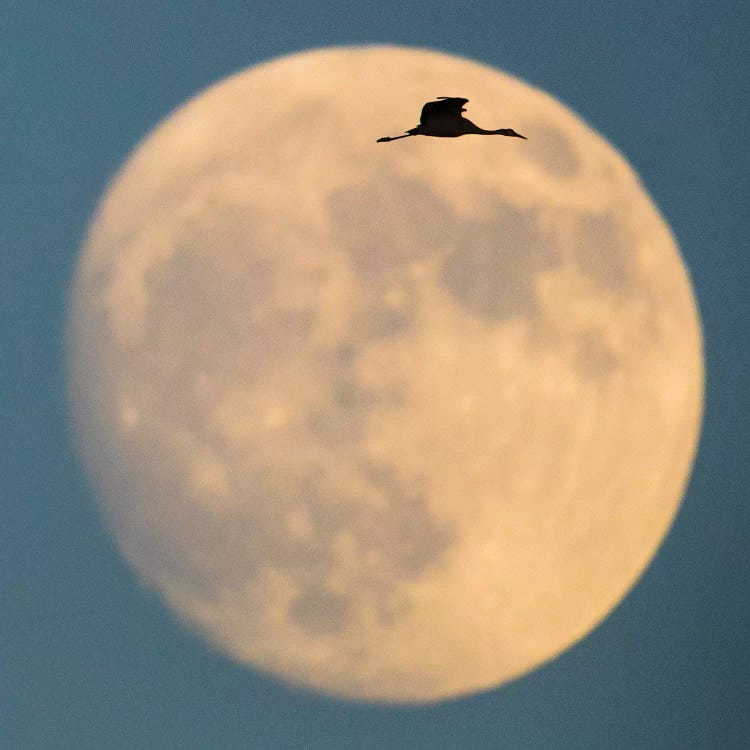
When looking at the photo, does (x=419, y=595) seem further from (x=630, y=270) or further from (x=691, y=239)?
(x=691, y=239)

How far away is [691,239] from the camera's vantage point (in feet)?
8.75

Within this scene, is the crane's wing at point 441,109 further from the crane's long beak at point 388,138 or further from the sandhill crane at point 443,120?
the crane's long beak at point 388,138

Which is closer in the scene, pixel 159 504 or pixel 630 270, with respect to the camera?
pixel 159 504

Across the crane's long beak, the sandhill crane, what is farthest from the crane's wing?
the crane's long beak

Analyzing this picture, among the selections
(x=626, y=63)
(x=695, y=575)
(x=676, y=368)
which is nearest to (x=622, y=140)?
(x=626, y=63)

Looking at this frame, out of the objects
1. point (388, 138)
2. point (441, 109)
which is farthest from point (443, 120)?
point (388, 138)

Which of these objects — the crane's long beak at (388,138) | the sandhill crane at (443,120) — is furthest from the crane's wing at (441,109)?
Answer: the crane's long beak at (388,138)

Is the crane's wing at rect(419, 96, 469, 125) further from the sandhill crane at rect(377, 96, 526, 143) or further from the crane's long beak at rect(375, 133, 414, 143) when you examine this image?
the crane's long beak at rect(375, 133, 414, 143)

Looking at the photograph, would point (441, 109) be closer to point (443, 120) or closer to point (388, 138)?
point (443, 120)

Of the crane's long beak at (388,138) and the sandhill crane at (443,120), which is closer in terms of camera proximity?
the sandhill crane at (443,120)

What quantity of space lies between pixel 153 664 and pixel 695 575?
4.35 feet

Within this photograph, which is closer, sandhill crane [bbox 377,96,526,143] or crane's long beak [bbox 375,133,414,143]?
sandhill crane [bbox 377,96,526,143]

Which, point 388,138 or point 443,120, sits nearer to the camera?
point 443,120

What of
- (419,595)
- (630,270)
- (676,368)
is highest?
(630,270)
